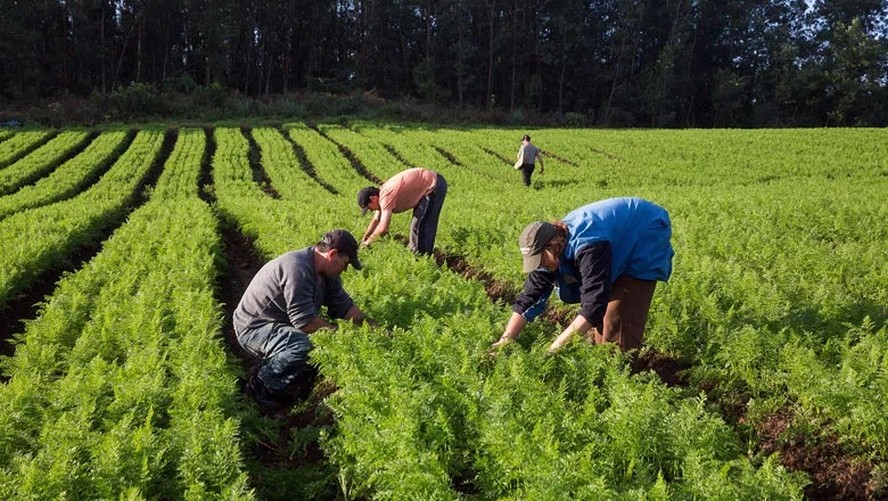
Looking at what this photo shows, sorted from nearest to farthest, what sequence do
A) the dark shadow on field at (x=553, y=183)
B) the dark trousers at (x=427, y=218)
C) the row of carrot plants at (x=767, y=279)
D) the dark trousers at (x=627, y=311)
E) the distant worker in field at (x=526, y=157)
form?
the row of carrot plants at (x=767, y=279)
the dark trousers at (x=627, y=311)
the dark trousers at (x=427, y=218)
the distant worker in field at (x=526, y=157)
the dark shadow on field at (x=553, y=183)

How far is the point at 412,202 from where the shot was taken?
9531 millimetres

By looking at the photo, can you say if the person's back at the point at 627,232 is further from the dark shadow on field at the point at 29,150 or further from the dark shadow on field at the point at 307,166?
the dark shadow on field at the point at 29,150

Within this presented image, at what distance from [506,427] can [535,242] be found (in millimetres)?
1396

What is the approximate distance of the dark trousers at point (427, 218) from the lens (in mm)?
9706

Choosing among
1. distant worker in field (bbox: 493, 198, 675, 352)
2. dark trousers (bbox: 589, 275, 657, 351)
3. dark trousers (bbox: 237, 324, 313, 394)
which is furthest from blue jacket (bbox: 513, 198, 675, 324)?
dark trousers (bbox: 237, 324, 313, 394)

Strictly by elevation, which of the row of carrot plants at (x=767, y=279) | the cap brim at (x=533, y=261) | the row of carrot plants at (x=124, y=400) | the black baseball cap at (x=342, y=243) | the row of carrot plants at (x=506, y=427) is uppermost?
the cap brim at (x=533, y=261)

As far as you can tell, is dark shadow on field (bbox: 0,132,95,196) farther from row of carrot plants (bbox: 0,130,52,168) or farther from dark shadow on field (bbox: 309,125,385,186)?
dark shadow on field (bbox: 309,125,385,186)

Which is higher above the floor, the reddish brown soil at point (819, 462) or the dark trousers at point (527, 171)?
the dark trousers at point (527, 171)

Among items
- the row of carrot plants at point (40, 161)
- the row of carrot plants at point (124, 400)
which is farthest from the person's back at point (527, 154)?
the row of carrot plants at point (40, 161)

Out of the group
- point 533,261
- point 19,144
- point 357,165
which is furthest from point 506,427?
point 19,144

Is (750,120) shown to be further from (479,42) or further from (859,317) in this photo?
(859,317)

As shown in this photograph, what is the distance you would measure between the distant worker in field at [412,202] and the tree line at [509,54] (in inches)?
2014

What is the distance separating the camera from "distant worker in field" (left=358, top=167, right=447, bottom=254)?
352 inches

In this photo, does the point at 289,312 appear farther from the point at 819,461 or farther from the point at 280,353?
the point at 819,461
